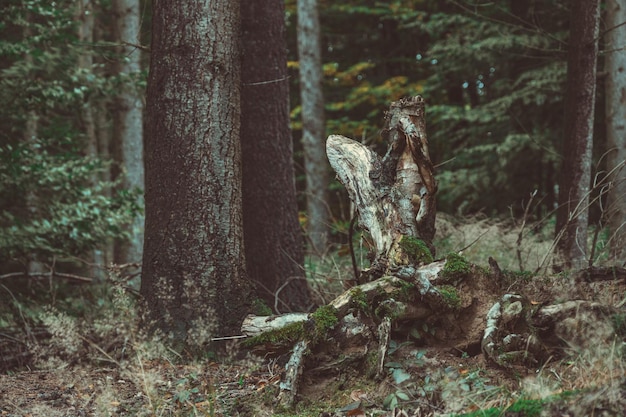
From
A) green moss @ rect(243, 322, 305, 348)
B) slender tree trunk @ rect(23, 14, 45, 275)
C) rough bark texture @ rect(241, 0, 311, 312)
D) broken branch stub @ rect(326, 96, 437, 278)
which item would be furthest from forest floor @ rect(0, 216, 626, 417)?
slender tree trunk @ rect(23, 14, 45, 275)

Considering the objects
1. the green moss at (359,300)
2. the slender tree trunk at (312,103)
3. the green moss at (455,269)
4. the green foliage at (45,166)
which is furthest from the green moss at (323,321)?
the slender tree trunk at (312,103)

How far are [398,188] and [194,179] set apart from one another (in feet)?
5.49

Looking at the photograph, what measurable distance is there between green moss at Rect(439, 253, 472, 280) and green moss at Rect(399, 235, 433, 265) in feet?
0.94

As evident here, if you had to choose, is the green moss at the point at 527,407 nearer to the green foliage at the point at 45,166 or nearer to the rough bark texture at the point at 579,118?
the rough bark texture at the point at 579,118

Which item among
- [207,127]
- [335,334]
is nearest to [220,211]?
[207,127]

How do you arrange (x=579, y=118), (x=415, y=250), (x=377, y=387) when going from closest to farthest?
1. (x=377, y=387)
2. (x=415, y=250)
3. (x=579, y=118)

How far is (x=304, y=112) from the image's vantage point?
15219 mm

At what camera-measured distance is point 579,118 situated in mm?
7562

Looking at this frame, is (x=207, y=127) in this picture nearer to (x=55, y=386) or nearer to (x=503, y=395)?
(x=55, y=386)

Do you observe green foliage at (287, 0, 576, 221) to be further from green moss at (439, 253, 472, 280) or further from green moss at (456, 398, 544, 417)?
green moss at (456, 398, 544, 417)

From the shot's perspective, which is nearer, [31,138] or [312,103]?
[31,138]

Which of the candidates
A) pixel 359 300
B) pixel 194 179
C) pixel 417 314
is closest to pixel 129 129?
pixel 194 179

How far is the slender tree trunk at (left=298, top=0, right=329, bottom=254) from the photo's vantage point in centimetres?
1488

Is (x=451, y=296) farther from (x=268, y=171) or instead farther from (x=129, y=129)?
(x=129, y=129)
